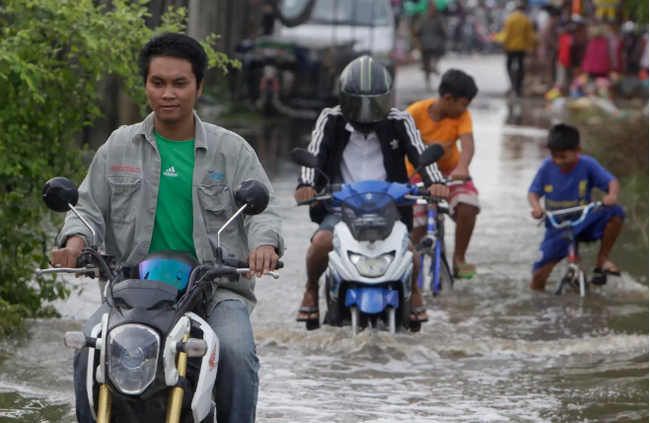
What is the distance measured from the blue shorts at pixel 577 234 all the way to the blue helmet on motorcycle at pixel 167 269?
590cm

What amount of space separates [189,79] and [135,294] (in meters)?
0.92

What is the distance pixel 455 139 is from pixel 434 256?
1003 mm

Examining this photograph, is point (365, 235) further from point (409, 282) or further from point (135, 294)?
point (135, 294)

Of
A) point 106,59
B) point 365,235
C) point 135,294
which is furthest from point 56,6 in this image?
point 135,294

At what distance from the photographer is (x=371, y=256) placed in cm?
773

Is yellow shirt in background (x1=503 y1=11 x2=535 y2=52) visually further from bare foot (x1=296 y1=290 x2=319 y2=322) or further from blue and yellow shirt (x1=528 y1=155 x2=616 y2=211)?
bare foot (x1=296 y1=290 x2=319 y2=322)

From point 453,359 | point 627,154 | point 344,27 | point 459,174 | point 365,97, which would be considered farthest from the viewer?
point 344,27

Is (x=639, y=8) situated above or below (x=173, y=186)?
above

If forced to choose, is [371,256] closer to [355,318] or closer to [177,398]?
[355,318]

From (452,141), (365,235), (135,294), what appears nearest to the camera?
(135,294)

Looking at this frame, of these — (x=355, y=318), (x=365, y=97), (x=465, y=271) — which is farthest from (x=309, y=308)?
(x=465, y=271)

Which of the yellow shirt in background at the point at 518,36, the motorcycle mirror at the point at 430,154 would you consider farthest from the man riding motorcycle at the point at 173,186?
the yellow shirt in background at the point at 518,36

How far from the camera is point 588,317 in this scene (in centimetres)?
920

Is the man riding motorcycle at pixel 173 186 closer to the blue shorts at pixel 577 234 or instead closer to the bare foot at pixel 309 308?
the bare foot at pixel 309 308
